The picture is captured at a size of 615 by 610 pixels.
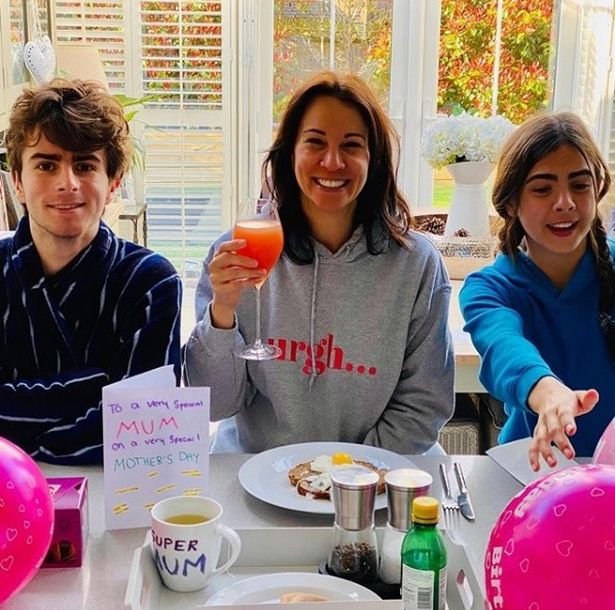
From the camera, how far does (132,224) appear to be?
3.95 meters

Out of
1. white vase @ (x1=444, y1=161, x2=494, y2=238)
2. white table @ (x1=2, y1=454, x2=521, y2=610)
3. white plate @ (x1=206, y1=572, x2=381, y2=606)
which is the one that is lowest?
white table @ (x1=2, y1=454, x2=521, y2=610)

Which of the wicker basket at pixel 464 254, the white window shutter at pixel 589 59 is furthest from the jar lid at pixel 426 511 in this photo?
the white window shutter at pixel 589 59

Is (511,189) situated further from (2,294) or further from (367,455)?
(2,294)

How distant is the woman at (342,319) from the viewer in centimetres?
162

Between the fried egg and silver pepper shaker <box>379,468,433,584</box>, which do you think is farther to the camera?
the fried egg

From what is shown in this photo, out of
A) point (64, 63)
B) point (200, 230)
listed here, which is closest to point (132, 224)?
point (200, 230)

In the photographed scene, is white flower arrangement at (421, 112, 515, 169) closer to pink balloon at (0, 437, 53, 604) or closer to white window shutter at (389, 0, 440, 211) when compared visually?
white window shutter at (389, 0, 440, 211)

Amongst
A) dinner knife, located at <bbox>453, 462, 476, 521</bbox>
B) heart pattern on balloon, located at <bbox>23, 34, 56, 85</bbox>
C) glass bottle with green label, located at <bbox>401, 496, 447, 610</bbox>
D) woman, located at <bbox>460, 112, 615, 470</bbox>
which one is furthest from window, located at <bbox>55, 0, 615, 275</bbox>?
glass bottle with green label, located at <bbox>401, 496, 447, 610</bbox>

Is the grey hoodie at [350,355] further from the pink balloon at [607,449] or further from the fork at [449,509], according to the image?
the pink balloon at [607,449]

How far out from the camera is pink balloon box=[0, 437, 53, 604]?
0.91 m

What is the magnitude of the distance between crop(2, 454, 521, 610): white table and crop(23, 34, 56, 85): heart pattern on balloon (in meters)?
2.39

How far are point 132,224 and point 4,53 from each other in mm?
1084

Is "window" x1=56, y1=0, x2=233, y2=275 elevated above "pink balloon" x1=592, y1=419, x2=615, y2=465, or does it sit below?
above

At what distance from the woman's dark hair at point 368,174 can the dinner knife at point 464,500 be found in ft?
1.75
